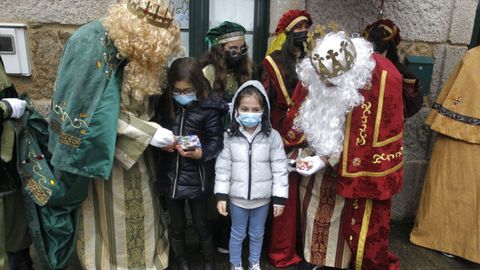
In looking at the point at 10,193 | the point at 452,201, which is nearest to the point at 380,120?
the point at 452,201

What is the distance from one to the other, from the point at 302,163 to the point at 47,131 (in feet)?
5.33

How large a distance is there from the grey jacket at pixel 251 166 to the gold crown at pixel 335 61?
41 centimetres

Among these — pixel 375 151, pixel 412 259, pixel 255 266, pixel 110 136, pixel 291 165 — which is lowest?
pixel 412 259

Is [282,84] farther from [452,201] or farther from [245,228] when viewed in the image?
[452,201]

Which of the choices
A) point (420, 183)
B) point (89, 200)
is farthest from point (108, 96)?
point (420, 183)

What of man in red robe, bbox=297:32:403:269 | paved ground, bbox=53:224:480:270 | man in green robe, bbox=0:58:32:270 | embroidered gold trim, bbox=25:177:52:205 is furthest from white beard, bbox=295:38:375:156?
man in green robe, bbox=0:58:32:270

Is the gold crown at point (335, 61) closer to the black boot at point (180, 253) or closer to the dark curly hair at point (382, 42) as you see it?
the dark curly hair at point (382, 42)

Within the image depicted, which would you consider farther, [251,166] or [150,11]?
[251,166]

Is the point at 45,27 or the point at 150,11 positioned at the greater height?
the point at 150,11

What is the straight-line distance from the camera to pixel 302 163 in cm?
256

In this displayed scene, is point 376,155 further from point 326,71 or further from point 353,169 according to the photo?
point 326,71

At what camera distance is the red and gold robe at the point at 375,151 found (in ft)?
8.08

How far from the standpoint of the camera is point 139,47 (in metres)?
→ 2.23

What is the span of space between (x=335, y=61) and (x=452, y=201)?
1786mm
